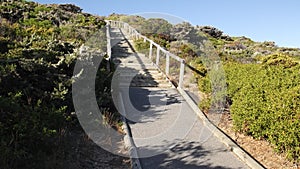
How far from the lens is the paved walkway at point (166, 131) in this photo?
5.86 m

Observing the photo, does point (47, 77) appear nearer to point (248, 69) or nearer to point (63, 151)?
point (63, 151)

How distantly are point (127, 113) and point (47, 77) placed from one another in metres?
2.47

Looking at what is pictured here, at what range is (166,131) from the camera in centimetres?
735

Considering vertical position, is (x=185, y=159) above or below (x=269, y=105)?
below

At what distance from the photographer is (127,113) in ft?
28.0

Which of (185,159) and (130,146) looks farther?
→ (130,146)

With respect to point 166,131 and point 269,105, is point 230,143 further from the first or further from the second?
point 166,131

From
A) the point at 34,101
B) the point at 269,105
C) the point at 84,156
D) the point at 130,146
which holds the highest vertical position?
the point at 269,105

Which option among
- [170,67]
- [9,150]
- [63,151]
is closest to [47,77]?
[63,151]

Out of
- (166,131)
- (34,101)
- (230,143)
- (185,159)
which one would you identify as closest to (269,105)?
(230,143)

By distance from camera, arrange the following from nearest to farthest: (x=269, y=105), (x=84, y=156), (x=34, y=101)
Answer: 1. (x=84, y=156)
2. (x=269, y=105)
3. (x=34, y=101)

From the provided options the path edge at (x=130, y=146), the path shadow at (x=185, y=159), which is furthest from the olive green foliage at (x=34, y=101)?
the path shadow at (x=185, y=159)

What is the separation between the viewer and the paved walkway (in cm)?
586

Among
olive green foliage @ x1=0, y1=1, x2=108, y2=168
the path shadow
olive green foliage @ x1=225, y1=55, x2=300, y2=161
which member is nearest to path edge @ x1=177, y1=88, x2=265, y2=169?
the path shadow
